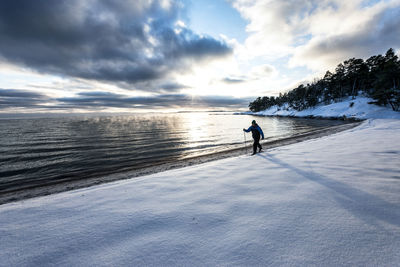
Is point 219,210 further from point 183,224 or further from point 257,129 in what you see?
point 257,129

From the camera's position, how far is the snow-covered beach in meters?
2.09

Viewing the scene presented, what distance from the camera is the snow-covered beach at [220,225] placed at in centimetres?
209

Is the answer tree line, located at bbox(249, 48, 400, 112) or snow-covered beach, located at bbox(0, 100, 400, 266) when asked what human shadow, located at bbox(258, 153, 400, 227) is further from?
tree line, located at bbox(249, 48, 400, 112)

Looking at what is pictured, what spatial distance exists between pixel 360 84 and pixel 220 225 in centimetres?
11097

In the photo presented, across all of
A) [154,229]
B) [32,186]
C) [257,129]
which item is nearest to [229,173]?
[154,229]

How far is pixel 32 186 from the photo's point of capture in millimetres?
8969

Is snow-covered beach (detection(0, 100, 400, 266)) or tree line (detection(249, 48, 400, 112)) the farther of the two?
tree line (detection(249, 48, 400, 112))

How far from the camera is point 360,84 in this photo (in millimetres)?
73625

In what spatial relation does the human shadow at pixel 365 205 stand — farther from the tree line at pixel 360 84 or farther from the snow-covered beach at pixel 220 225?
the tree line at pixel 360 84

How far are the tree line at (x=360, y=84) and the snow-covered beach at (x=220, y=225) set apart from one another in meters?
64.0

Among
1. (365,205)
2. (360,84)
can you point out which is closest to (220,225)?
(365,205)

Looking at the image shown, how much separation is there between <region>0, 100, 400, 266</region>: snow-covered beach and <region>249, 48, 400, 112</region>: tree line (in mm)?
64013

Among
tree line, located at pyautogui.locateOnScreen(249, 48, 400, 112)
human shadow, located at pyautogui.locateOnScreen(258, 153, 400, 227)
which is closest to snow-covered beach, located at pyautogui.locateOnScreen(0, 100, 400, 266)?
human shadow, located at pyautogui.locateOnScreen(258, 153, 400, 227)

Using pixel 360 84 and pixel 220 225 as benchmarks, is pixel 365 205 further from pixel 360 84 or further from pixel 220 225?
pixel 360 84
